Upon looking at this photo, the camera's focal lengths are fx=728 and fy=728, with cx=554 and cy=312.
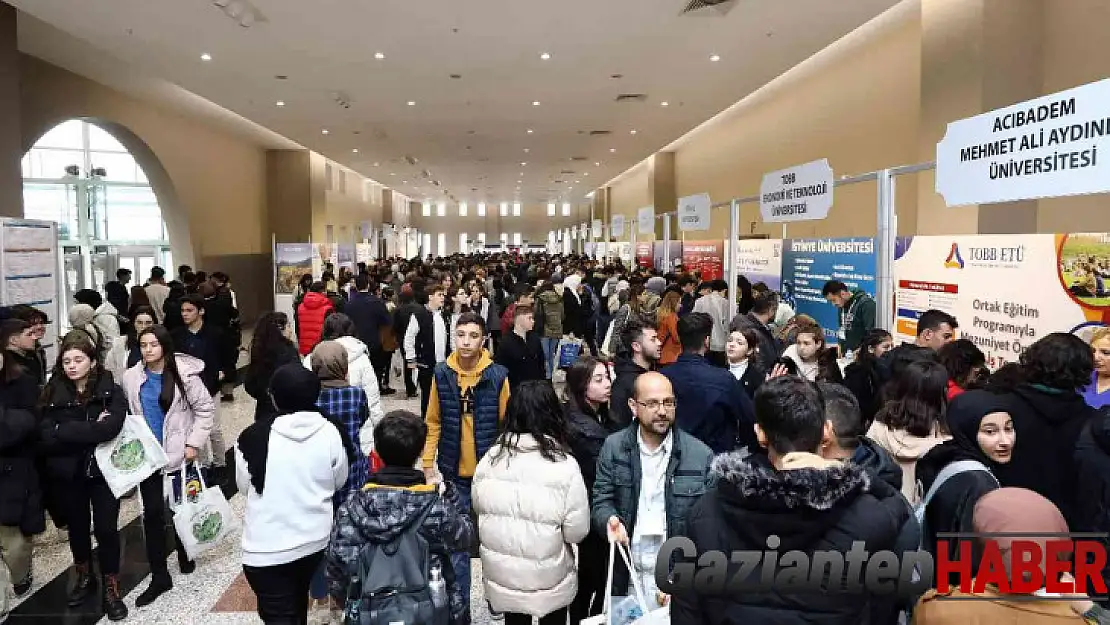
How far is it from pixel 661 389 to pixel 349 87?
10.4 metres

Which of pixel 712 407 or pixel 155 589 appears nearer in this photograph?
pixel 712 407

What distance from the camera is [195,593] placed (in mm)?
4289

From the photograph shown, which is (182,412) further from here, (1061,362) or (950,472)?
(1061,362)

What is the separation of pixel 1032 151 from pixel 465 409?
10.1 ft

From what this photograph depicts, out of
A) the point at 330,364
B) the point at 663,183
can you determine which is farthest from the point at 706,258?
the point at 663,183

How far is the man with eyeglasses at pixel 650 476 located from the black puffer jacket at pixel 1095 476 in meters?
1.35

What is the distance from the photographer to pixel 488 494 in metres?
2.70

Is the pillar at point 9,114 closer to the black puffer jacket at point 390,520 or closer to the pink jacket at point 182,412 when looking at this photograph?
the pink jacket at point 182,412

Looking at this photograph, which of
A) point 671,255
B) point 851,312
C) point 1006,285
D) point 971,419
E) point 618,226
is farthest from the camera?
point 618,226

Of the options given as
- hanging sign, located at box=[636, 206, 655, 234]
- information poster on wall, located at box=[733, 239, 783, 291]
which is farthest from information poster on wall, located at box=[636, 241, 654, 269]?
information poster on wall, located at box=[733, 239, 783, 291]

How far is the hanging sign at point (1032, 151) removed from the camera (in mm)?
3094


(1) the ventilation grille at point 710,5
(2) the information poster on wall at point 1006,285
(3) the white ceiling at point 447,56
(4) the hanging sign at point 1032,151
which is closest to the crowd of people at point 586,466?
(2) the information poster on wall at point 1006,285

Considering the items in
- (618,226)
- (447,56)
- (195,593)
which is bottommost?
(195,593)

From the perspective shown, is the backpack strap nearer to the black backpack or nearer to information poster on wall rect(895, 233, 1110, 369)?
the black backpack
